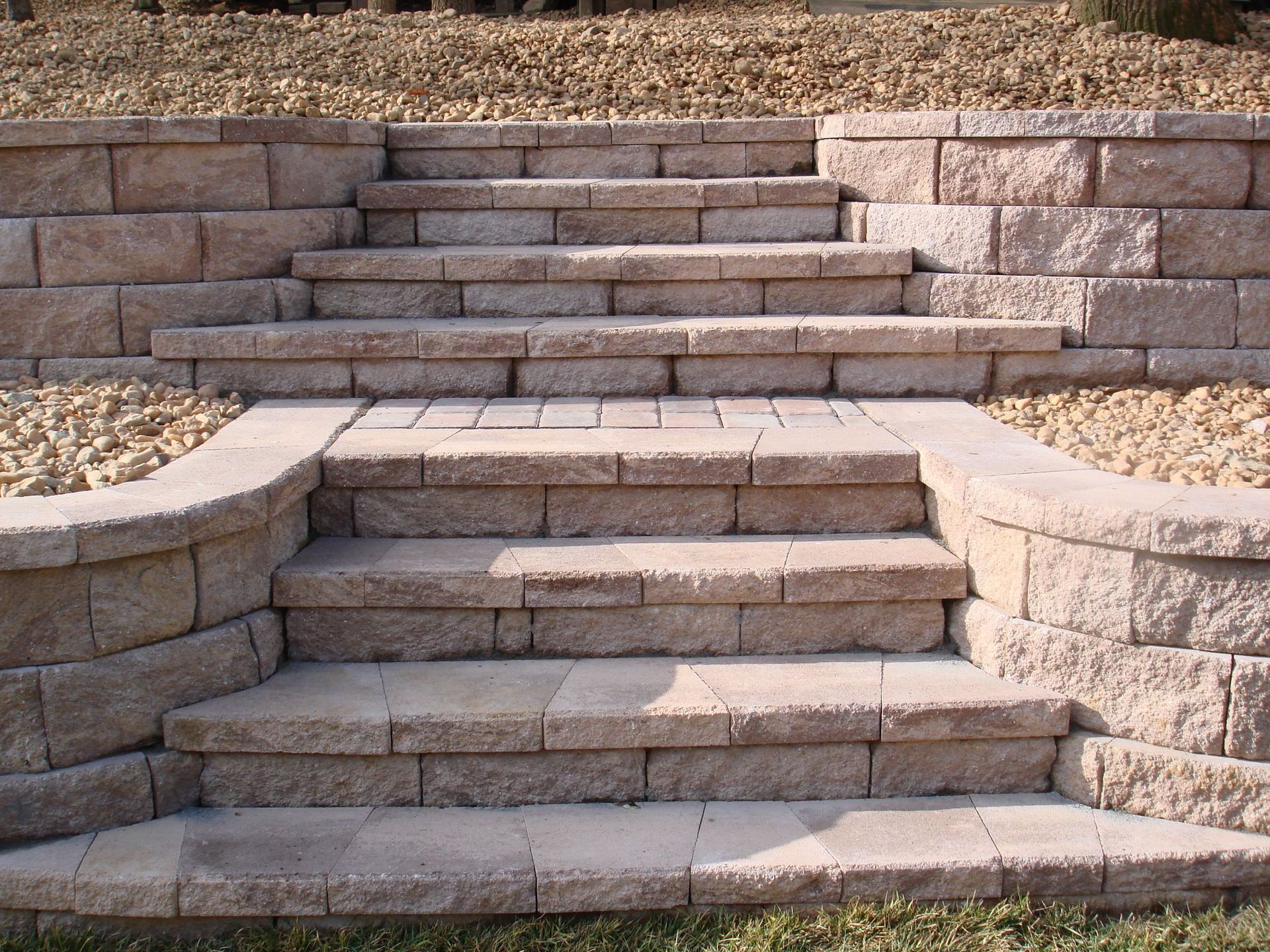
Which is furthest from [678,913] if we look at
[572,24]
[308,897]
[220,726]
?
[572,24]

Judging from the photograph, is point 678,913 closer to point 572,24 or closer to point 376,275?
point 376,275

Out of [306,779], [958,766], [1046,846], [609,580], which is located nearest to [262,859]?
[306,779]

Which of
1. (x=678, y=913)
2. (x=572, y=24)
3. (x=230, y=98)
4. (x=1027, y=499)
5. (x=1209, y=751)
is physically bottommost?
(x=678, y=913)

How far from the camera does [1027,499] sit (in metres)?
3.56

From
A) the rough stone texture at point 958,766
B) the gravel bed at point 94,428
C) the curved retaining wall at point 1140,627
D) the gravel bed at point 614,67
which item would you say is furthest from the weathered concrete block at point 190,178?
the rough stone texture at point 958,766

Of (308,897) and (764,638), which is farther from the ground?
(764,638)

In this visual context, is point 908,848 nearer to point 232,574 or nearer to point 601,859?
point 601,859

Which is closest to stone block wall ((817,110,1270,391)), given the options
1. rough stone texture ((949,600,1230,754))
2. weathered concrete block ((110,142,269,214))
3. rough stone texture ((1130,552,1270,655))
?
rough stone texture ((949,600,1230,754))

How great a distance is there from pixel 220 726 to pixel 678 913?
1.47 meters

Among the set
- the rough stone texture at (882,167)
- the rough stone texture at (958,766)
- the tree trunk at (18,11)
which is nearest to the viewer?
the rough stone texture at (958,766)

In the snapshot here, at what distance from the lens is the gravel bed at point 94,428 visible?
3.90m

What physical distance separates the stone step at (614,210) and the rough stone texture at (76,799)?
11.5ft

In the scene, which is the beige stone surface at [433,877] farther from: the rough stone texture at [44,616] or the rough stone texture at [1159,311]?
the rough stone texture at [1159,311]

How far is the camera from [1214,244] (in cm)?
531
